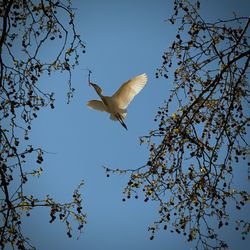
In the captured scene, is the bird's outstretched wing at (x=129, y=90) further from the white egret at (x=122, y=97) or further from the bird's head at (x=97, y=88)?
the bird's head at (x=97, y=88)

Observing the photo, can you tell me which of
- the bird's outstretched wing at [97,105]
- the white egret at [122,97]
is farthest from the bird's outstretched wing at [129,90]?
the bird's outstretched wing at [97,105]

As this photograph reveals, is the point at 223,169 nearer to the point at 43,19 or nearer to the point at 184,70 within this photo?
the point at 184,70

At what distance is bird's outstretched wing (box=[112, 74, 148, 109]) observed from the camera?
637 centimetres

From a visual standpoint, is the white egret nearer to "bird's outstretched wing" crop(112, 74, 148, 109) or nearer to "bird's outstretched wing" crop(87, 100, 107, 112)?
"bird's outstretched wing" crop(112, 74, 148, 109)

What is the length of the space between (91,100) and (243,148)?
332 cm

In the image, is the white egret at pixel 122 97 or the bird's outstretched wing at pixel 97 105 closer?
the white egret at pixel 122 97

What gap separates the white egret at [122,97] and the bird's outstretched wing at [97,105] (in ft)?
0.42

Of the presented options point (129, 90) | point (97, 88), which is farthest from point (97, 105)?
point (129, 90)

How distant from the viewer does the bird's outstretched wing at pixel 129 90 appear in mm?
6371

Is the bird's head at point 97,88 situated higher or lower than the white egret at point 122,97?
higher

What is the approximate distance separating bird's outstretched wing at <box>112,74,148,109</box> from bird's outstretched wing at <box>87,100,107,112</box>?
45 centimetres

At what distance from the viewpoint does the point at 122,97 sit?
6531 mm

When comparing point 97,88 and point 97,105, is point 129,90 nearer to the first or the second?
point 97,88

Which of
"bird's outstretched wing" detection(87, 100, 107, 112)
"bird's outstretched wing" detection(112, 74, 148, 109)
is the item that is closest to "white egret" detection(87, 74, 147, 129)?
"bird's outstretched wing" detection(112, 74, 148, 109)
